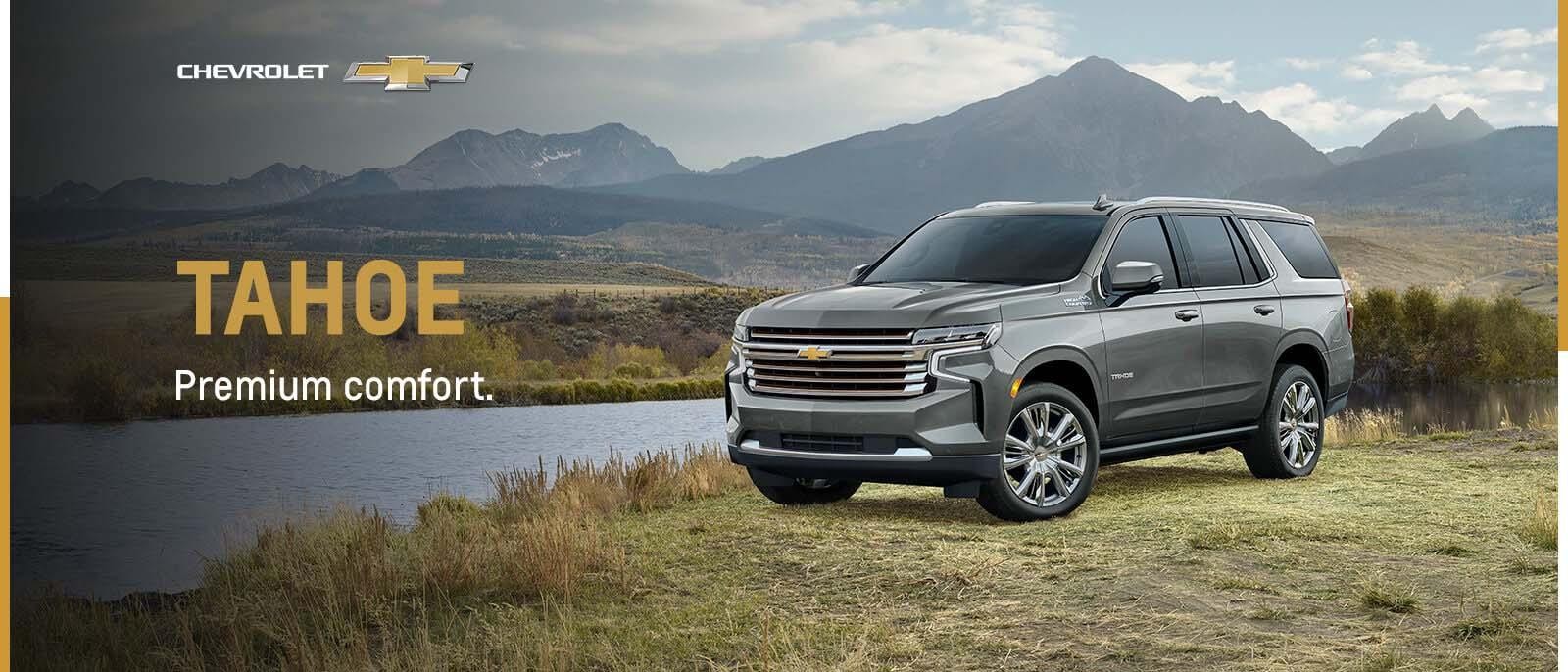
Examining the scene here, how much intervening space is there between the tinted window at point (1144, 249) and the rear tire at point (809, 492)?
8.75ft

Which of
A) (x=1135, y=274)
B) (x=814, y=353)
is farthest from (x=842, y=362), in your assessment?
(x=1135, y=274)

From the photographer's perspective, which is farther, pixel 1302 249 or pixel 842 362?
pixel 1302 249

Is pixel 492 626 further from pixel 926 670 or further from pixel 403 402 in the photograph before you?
pixel 403 402

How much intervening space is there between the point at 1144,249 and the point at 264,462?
81.1 ft

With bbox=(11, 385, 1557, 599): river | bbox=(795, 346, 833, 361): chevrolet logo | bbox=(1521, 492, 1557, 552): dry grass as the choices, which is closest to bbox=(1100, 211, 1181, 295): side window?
bbox=(795, 346, 833, 361): chevrolet logo

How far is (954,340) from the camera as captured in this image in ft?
33.7

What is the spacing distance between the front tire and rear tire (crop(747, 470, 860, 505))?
1.79 m

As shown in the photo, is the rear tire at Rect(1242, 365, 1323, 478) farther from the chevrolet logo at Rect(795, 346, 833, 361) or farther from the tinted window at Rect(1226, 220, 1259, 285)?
the chevrolet logo at Rect(795, 346, 833, 361)

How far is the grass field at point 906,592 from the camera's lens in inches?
295

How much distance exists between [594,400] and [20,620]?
46196 mm

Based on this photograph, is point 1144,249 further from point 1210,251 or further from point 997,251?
point 997,251

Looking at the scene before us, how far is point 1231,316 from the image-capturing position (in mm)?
12328

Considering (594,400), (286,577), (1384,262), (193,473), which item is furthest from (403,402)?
(1384,262)

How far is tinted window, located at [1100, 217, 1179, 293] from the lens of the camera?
11422 millimetres
